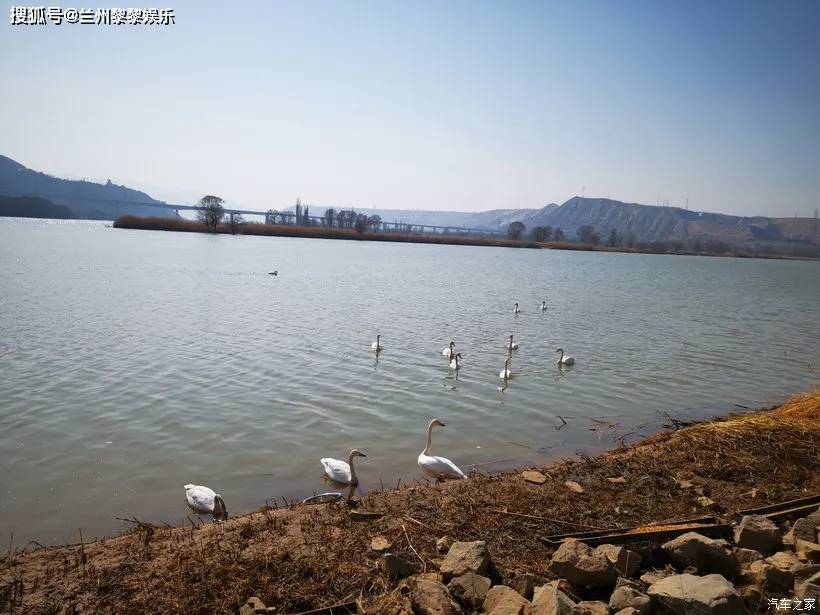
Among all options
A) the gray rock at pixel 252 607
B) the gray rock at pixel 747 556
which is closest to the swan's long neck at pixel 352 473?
the gray rock at pixel 252 607

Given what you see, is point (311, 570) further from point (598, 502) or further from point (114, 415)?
point (114, 415)

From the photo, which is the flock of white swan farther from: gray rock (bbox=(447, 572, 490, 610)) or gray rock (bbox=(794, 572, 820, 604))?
gray rock (bbox=(794, 572, 820, 604))

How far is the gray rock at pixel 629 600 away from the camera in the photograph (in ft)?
12.9

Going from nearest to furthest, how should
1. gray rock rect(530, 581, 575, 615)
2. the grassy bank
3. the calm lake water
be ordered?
gray rock rect(530, 581, 575, 615) < the calm lake water < the grassy bank

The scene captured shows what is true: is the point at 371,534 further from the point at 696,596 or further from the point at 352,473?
the point at 696,596

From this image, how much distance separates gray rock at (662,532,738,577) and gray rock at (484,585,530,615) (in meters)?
1.79

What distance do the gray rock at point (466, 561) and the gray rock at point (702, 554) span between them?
1.83m

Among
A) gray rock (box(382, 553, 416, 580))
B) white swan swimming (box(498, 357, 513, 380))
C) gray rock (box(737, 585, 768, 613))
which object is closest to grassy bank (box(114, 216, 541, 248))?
white swan swimming (box(498, 357, 513, 380))

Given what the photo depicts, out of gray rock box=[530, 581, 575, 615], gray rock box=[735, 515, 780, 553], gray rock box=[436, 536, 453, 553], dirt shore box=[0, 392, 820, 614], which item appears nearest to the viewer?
gray rock box=[530, 581, 575, 615]

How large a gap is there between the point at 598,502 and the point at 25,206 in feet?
731

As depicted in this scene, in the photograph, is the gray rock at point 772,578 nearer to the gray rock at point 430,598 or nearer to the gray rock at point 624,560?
the gray rock at point 624,560

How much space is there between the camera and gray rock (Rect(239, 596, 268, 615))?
4.26 m

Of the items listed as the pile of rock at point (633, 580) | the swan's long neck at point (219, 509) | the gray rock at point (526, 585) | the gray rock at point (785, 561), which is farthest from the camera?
the swan's long neck at point (219, 509)

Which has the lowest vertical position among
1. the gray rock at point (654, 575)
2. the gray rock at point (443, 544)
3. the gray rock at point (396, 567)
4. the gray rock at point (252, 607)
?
the gray rock at point (252, 607)
